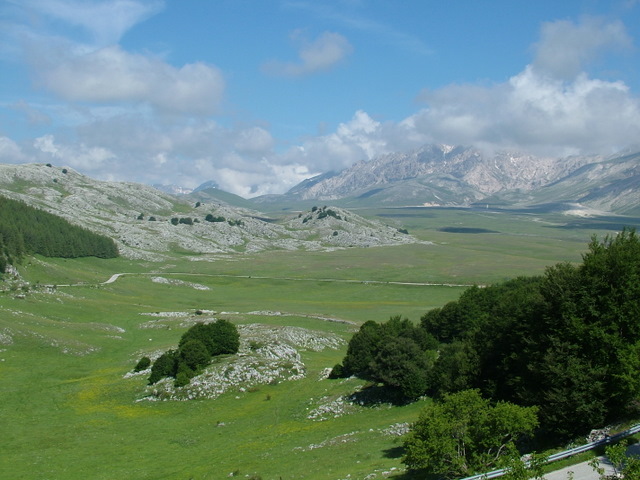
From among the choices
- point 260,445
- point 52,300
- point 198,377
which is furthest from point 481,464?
point 52,300

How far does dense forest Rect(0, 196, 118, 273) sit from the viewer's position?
143 m

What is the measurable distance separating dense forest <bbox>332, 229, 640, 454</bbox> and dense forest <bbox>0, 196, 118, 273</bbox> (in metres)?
127

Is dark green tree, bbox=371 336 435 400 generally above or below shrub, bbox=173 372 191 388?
above

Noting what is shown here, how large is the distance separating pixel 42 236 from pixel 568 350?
16918cm

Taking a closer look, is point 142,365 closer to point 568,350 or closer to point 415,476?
point 415,476

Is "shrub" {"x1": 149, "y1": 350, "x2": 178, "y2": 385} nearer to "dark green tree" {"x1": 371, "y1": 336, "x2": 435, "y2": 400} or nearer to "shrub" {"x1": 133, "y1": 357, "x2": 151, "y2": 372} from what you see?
"shrub" {"x1": 133, "y1": 357, "x2": 151, "y2": 372}

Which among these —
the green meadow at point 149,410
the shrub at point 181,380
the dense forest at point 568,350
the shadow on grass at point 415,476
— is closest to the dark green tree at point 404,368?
the dense forest at point 568,350

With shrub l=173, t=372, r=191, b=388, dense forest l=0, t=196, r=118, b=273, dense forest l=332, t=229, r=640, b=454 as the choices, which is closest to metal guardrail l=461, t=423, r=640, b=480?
dense forest l=332, t=229, r=640, b=454

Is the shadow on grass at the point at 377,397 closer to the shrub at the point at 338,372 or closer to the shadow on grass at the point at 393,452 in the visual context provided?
the shrub at the point at 338,372

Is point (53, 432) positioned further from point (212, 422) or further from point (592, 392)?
point (592, 392)

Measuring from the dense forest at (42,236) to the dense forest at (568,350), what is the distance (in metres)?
127

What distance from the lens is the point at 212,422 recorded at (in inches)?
2053

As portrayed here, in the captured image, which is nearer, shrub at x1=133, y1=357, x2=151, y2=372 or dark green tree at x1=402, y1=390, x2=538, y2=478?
dark green tree at x1=402, y1=390, x2=538, y2=478

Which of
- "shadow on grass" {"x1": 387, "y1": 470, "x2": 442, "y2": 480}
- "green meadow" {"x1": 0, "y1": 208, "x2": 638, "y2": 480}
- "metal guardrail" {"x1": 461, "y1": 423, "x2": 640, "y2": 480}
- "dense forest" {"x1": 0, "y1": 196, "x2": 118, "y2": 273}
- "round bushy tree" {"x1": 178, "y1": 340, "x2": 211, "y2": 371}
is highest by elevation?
"dense forest" {"x1": 0, "y1": 196, "x2": 118, "y2": 273}
